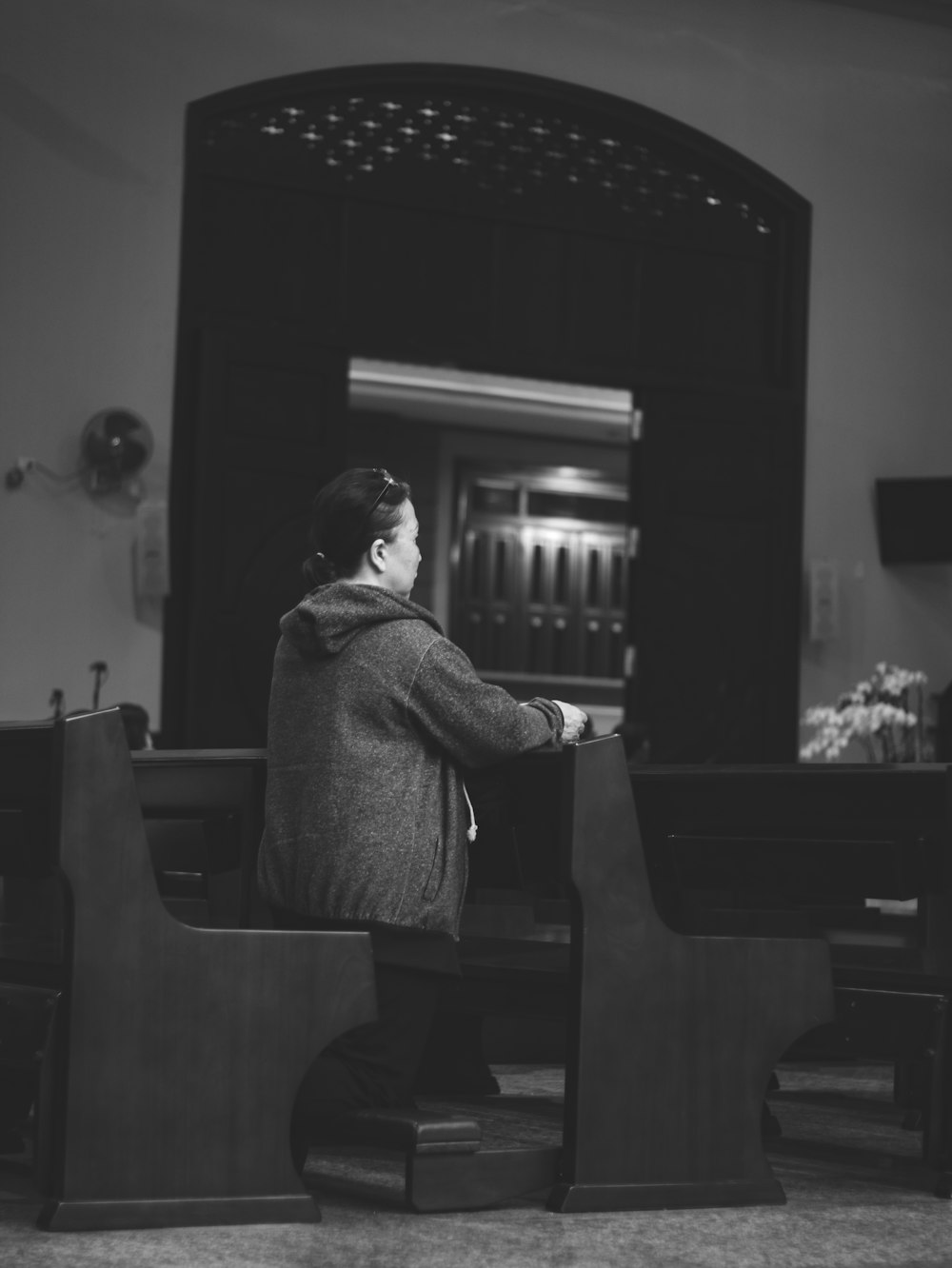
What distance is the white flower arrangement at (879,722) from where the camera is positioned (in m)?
7.73

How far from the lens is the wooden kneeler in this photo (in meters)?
2.91

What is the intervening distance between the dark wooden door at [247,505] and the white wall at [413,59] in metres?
0.22

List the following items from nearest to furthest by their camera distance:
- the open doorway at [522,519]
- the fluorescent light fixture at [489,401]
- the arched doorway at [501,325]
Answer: the arched doorway at [501,325] < the fluorescent light fixture at [489,401] < the open doorway at [522,519]

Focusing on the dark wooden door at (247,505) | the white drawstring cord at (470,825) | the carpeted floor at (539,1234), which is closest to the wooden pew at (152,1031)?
the carpeted floor at (539,1234)

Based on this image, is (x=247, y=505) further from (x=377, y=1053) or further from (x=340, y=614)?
(x=377, y=1053)

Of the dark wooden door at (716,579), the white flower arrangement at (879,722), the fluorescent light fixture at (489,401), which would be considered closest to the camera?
the white flower arrangement at (879,722)

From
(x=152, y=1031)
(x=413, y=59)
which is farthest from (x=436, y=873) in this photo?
(x=413, y=59)

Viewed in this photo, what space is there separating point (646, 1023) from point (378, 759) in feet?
1.94

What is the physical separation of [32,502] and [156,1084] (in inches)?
234

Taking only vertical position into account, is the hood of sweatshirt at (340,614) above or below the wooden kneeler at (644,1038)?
above

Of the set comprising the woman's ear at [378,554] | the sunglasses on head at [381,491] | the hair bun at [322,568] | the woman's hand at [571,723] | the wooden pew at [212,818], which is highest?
the sunglasses on head at [381,491]

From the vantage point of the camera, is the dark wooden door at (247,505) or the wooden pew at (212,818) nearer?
the wooden pew at (212,818)

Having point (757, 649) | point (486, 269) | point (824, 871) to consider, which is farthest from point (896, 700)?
point (824, 871)

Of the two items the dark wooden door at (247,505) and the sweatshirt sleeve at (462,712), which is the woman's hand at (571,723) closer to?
the sweatshirt sleeve at (462,712)
